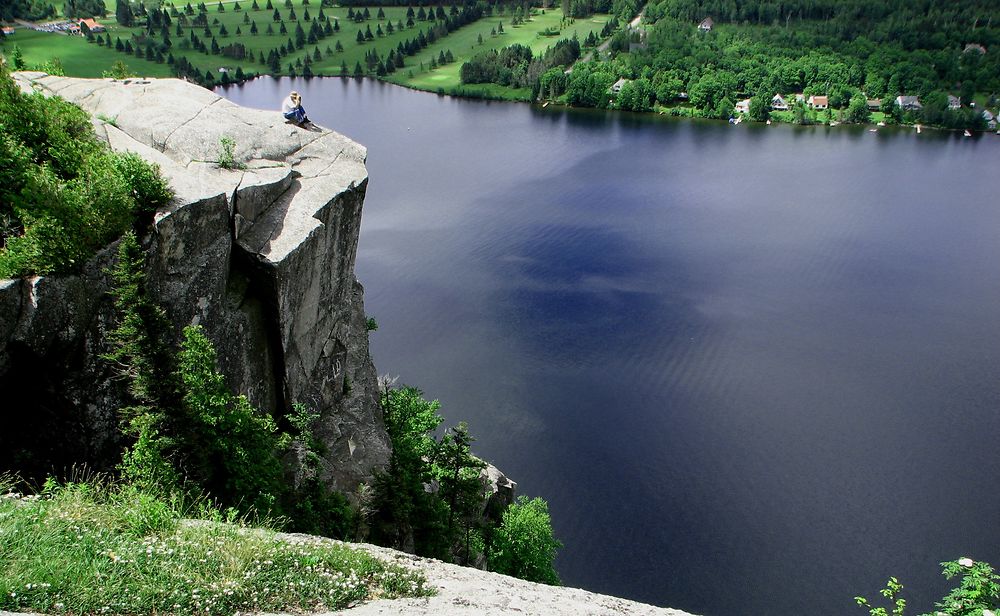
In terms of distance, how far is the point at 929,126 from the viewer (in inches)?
4771

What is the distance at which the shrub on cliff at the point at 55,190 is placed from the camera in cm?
1412

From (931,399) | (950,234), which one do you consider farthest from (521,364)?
(950,234)

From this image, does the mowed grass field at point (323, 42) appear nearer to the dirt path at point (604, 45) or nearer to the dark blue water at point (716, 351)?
the dirt path at point (604, 45)

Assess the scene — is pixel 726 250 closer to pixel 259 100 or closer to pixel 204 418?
pixel 204 418

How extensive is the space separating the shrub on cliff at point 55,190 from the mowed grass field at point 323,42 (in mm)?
125219

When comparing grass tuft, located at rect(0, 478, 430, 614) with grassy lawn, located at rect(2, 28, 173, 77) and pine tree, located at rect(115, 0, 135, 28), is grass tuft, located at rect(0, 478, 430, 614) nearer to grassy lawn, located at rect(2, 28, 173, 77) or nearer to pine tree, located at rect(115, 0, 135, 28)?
grassy lawn, located at rect(2, 28, 173, 77)

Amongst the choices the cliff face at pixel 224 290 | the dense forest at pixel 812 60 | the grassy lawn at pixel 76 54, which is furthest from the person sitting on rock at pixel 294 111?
the grassy lawn at pixel 76 54

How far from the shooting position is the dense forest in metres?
130

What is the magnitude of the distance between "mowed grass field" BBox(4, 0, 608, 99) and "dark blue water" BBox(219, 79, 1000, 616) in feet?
210

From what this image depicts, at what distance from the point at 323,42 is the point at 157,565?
181 meters

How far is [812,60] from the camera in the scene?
138625 mm

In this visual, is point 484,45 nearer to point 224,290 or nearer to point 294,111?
point 294,111

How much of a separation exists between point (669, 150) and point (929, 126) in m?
49.6

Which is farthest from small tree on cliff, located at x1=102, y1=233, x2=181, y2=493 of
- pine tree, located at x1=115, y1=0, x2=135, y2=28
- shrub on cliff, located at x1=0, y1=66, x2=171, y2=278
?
pine tree, located at x1=115, y1=0, x2=135, y2=28
